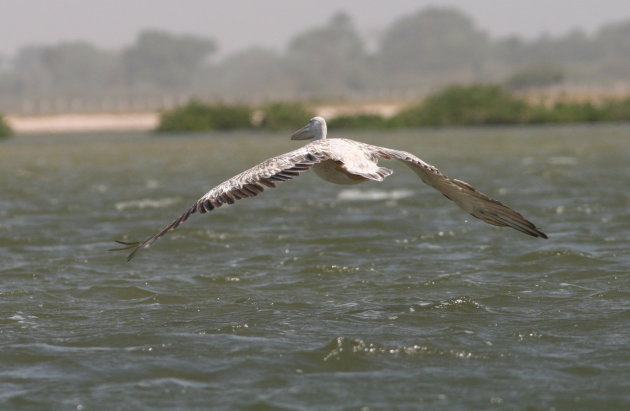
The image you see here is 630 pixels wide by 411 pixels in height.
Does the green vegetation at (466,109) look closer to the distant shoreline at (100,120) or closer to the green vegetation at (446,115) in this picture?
the green vegetation at (446,115)

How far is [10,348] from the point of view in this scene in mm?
8273

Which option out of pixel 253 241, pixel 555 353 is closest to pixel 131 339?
pixel 555 353

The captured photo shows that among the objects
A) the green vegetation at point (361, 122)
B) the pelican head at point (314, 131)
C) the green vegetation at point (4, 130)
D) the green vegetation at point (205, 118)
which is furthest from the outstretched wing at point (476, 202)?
the green vegetation at point (4, 130)

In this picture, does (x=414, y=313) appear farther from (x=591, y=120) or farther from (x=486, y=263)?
(x=591, y=120)

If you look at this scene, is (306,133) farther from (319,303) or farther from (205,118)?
(205,118)

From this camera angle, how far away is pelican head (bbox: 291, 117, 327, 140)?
11.0 m

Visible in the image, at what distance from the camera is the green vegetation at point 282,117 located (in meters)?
53.9

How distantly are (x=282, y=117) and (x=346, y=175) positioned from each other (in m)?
44.6

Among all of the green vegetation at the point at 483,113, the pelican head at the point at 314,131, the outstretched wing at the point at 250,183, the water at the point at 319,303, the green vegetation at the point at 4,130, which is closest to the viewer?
the water at the point at 319,303

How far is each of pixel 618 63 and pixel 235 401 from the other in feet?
607

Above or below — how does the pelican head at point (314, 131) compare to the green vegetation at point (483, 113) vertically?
below

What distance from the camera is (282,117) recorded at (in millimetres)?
53844

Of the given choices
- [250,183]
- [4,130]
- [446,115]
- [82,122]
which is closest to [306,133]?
[250,183]

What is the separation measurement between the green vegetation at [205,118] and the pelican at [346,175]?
4652cm
